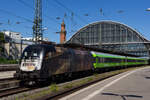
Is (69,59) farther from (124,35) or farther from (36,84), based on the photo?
(124,35)

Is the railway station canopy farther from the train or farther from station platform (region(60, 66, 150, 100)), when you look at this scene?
station platform (region(60, 66, 150, 100))

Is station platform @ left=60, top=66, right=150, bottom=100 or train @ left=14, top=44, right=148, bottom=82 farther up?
Answer: train @ left=14, top=44, right=148, bottom=82

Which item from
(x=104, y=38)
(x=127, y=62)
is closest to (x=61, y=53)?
(x=127, y=62)

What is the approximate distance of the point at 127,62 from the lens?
4612 centimetres

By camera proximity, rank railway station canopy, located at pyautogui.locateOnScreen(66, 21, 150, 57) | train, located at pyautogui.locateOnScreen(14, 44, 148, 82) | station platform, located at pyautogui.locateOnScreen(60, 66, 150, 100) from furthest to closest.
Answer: railway station canopy, located at pyautogui.locateOnScreen(66, 21, 150, 57)
train, located at pyautogui.locateOnScreen(14, 44, 148, 82)
station platform, located at pyautogui.locateOnScreen(60, 66, 150, 100)

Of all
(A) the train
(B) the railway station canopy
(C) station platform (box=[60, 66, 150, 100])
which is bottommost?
(C) station platform (box=[60, 66, 150, 100])

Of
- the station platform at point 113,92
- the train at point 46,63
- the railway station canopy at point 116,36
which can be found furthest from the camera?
the railway station canopy at point 116,36

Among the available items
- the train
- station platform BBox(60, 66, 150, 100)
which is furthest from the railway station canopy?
station platform BBox(60, 66, 150, 100)

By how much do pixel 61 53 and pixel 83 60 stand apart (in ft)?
18.2

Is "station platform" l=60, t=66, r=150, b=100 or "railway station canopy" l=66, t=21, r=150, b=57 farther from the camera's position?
"railway station canopy" l=66, t=21, r=150, b=57

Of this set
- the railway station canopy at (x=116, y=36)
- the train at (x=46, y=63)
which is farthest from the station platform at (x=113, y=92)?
the railway station canopy at (x=116, y=36)

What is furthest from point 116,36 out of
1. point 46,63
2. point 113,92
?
point 113,92

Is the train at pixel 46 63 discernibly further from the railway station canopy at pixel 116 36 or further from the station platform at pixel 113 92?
the railway station canopy at pixel 116 36

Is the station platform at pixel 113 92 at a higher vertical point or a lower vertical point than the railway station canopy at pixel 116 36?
lower
